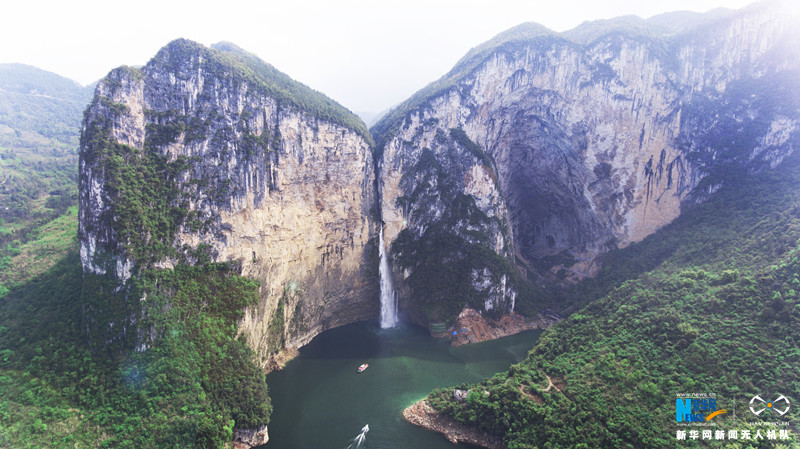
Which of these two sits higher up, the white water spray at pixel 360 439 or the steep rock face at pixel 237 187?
the steep rock face at pixel 237 187

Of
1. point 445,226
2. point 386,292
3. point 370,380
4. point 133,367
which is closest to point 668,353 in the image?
point 370,380

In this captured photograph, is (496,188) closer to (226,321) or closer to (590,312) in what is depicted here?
(590,312)

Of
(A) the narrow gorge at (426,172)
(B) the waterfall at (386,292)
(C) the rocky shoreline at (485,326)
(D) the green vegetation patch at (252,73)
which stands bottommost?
(C) the rocky shoreline at (485,326)

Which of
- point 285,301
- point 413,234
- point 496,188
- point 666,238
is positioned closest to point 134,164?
point 285,301

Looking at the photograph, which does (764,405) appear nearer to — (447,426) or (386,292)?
(447,426)

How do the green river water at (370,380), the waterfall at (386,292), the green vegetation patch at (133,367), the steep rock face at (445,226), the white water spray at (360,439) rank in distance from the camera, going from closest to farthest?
1. the green vegetation patch at (133,367)
2. the white water spray at (360,439)
3. the green river water at (370,380)
4. the steep rock face at (445,226)
5. the waterfall at (386,292)

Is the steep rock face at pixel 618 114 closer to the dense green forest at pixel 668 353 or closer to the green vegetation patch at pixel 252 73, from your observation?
the green vegetation patch at pixel 252 73

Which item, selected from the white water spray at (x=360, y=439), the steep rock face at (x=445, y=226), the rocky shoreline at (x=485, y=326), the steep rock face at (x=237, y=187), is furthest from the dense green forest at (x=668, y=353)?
the steep rock face at (x=237, y=187)

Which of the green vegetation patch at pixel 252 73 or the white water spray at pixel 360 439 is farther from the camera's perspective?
the green vegetation patch at pixel 252 73
